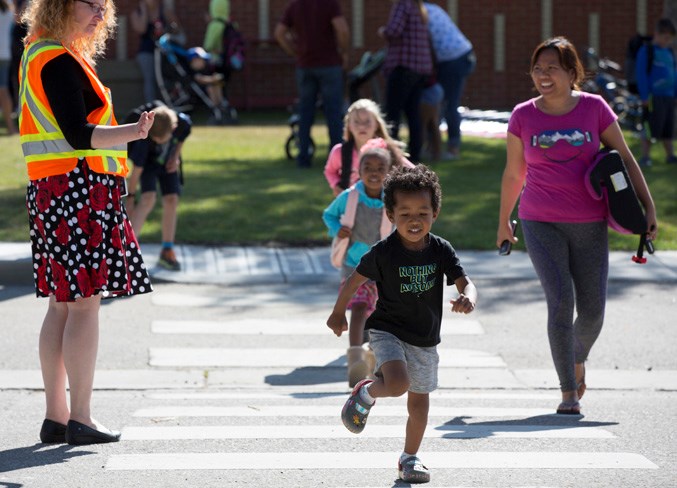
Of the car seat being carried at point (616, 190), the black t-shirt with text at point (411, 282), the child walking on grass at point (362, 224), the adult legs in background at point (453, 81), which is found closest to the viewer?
the black t-shirt with text at point (411, 282)

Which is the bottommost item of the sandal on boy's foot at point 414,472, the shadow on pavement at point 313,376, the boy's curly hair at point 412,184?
the shadow on pavement at point 313,376

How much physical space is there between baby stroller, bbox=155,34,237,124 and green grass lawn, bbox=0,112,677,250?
10.3 feet

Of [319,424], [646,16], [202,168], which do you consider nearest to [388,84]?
[202,168]

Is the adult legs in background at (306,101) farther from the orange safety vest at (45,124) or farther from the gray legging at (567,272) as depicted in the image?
the orange safety vest at (45,124)

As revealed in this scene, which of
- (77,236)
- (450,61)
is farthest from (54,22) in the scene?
(450,61)

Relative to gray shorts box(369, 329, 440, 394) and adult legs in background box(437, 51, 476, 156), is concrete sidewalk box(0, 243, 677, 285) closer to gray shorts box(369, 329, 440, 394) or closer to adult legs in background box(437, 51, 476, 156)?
gray shorts box(369, 329, 440, 394)

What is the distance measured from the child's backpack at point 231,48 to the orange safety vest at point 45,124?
16284 millimetres

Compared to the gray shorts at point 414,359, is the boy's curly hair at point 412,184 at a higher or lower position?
higher

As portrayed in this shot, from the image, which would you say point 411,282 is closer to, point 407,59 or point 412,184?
point 412,184

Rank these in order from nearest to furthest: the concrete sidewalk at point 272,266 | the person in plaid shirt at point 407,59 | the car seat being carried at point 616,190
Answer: the car seat being carried at point 616,190 < the concrete sidewalk at point 272,266 < the person in plaid shirt at point 407,59

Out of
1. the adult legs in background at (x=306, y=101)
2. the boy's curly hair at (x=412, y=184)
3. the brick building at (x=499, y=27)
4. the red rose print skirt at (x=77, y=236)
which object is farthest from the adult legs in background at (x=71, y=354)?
the brick building at (x=499, y=27)

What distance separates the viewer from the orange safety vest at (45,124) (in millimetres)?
5586

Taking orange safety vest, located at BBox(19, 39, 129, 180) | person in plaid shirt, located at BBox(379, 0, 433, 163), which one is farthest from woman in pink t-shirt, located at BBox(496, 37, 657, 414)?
person in plaid shirt, located at BBox(379, 0, 433, 163)

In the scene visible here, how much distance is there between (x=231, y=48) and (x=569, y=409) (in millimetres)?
16062
